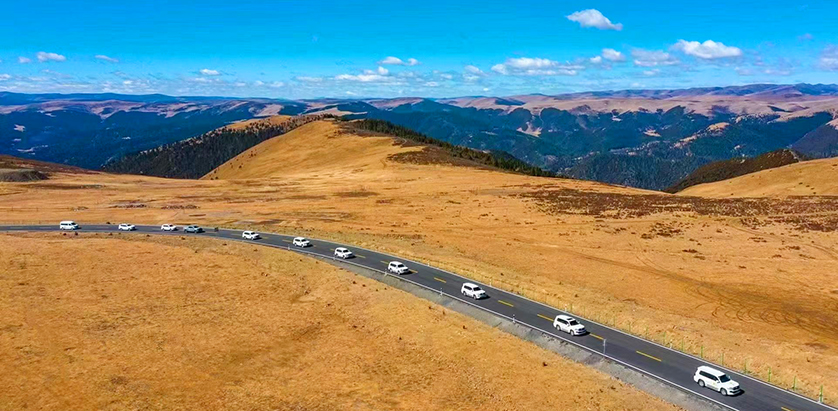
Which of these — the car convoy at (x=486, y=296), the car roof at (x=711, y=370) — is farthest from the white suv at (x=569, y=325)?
the car roof at (x=711, y=370)

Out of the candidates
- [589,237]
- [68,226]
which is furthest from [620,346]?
[68,226]

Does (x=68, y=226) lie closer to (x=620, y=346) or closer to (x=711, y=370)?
(x=620, y=346)

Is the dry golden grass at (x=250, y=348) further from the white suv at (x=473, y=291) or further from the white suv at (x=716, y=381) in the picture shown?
the white suv at (x=473, y=291)

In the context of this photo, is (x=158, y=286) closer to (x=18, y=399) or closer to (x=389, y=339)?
(x=18, y=399)

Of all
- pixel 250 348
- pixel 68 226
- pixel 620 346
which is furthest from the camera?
pixel 68 226

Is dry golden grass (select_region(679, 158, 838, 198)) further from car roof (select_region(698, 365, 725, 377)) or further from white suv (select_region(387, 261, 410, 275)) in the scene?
car roof (select_region(698, 365, 725, 377))

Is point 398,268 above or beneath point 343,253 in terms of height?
above
